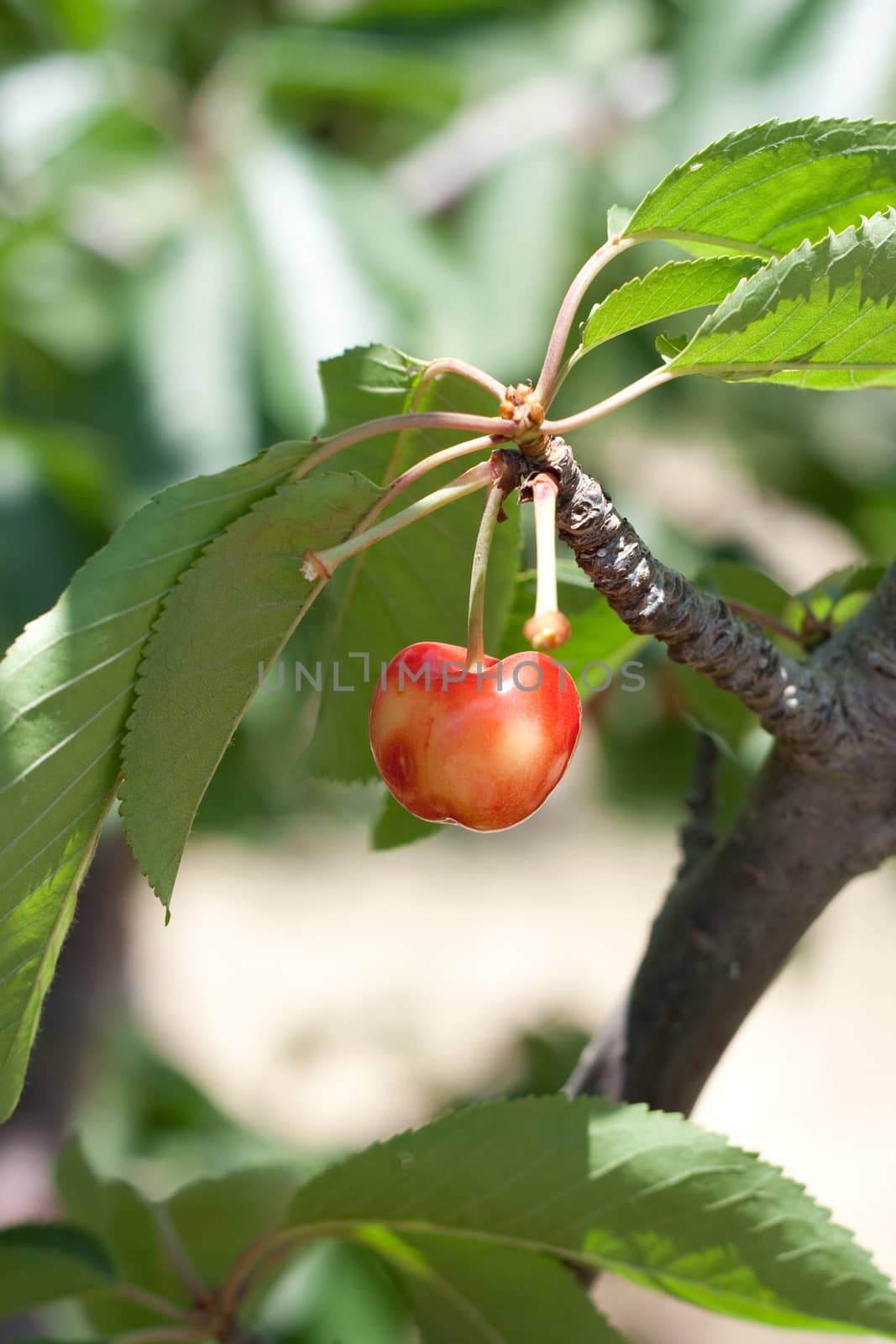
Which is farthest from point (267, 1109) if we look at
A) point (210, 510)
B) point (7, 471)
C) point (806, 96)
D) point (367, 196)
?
point (210, 510)

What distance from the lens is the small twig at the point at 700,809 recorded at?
84 cm

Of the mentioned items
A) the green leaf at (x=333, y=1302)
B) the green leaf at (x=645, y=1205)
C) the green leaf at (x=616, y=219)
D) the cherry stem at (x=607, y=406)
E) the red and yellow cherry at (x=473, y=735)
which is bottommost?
the green leaf at (x=333, y=1302)

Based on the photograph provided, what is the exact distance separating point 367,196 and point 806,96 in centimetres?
67

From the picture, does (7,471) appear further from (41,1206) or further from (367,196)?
(41,1206)

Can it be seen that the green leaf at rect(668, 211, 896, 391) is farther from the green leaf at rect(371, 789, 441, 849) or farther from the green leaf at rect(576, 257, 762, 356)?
the green leaf at rect(371, 789, 441, 849)

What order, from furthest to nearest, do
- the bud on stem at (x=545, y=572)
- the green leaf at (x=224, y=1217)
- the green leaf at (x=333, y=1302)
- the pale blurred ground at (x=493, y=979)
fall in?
the pale blurred ground at (x=493, y=979) < the green leaf at (x=333, y=1302) < the green leaf at (x=224, y=1217) < the bud on stem at (x=545, y=572)

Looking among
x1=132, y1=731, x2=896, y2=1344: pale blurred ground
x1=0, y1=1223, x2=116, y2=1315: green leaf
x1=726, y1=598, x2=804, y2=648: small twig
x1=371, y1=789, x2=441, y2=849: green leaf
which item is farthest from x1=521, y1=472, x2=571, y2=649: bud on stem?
x1=132, y1=731, x2=896, y2=1344: pale blurred ground

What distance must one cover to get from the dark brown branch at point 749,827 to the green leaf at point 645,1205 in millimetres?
96

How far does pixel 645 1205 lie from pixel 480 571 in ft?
1.16

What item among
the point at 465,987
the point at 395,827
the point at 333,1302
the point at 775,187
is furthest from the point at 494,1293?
the point at 465,987

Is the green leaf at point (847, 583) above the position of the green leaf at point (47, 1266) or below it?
above

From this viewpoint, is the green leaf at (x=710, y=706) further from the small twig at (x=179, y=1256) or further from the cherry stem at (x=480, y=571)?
the small twig at (x=179, y=1256)

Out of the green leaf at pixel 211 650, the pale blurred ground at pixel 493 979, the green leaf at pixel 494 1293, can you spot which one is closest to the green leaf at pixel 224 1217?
the green leaf at pixel 494 1293

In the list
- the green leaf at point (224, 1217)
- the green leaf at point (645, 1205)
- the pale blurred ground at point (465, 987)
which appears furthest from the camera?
the pale blurred ground at point (465, 987)
